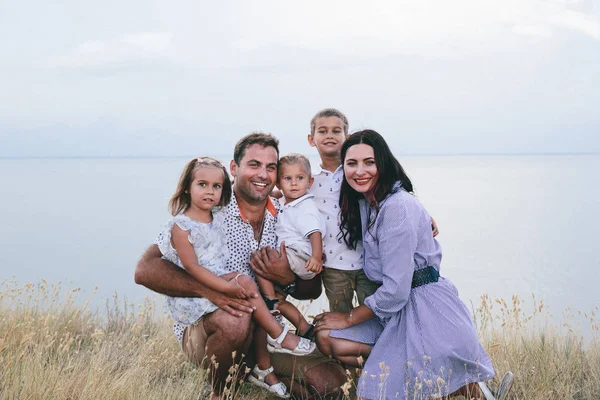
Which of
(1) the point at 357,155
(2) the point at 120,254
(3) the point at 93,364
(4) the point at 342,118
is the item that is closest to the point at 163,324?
(3) the point at 93,364

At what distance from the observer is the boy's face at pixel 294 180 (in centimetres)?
494

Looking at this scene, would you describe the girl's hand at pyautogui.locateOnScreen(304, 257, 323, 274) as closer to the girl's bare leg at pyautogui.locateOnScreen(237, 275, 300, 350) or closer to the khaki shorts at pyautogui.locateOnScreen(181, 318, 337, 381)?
the girl's bare leg at pyautogui.locateOnScreen(237, 275, 300, 350)

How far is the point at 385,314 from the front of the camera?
13.8ft

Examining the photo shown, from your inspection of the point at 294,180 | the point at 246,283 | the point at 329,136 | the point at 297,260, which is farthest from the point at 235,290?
the point at 329,136

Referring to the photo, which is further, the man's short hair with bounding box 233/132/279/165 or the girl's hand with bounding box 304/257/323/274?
the man's short hair with bounding box 233/132/279/165

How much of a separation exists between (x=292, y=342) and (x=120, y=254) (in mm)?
19895

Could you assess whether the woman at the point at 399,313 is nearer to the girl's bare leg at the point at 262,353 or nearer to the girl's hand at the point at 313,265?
the girl's hand at the point at 313,265

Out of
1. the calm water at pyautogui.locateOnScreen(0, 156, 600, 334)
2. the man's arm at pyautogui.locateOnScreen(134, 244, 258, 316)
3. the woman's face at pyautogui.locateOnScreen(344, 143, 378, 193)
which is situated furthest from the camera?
the calm water at pyautogui.locateOnScreen(0, 156, 600, 334)

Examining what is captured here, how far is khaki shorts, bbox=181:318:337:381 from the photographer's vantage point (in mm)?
4684

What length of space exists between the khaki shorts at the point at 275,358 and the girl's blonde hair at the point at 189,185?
973 millimetres

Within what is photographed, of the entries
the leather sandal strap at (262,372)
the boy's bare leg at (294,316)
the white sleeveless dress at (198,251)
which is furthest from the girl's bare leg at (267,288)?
the leather sandal strap at (262,372)

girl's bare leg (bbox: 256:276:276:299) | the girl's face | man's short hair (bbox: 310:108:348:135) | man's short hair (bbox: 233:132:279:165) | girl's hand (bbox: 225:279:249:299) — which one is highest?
man's short hair (bbox: 310:108:348:135)

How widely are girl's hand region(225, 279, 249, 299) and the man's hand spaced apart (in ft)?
1.13

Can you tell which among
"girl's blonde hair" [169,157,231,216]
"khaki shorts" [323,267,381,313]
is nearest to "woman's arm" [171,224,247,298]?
"girl's blonde hair" [169,157,231,216]
